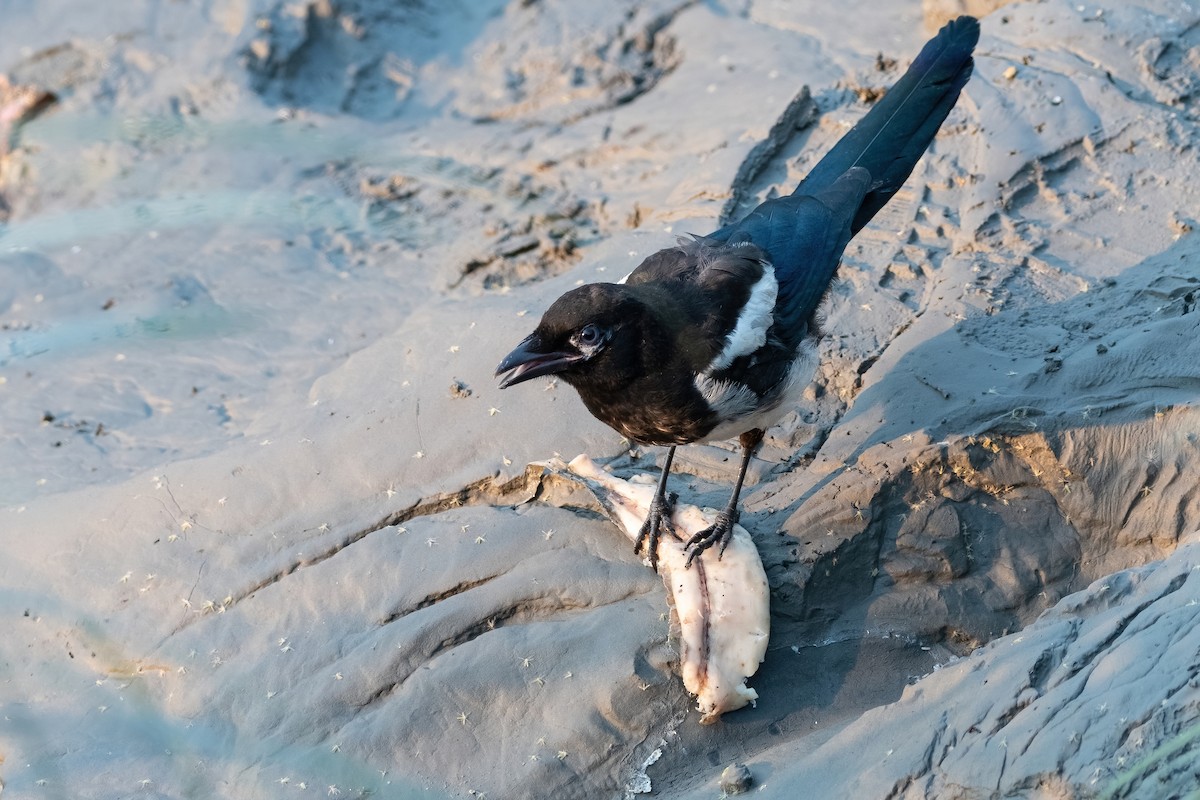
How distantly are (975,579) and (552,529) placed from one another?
1.38 m

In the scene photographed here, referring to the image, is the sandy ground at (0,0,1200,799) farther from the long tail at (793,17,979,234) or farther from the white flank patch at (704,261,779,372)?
the white flank patch at (704,261,779,372)

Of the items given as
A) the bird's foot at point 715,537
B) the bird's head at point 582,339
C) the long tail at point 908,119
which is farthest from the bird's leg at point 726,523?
the long tail at point 908,119

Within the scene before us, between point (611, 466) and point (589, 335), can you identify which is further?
point (611, 466)

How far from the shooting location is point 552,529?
371cm

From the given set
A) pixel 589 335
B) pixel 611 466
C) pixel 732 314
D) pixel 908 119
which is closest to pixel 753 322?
pixel 732 314

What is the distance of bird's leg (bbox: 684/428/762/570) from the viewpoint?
346cm

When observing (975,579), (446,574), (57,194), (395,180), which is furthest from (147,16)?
(975,579)

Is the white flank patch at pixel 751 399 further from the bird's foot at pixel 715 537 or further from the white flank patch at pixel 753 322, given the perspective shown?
the bird's foot at pixel 715 537

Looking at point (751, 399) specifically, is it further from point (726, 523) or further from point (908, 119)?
point (908, 119)

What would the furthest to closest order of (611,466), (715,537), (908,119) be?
(908,119) < (611,466) < (715,537)

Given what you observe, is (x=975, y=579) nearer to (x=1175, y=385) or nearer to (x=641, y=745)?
(x=1175, y=385)

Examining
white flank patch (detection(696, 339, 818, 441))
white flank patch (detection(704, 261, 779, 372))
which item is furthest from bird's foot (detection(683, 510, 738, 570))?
white flank patch (detection(704, 261, 779, 372))

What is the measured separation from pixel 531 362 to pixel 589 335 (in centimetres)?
19

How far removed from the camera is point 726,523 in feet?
11.8
